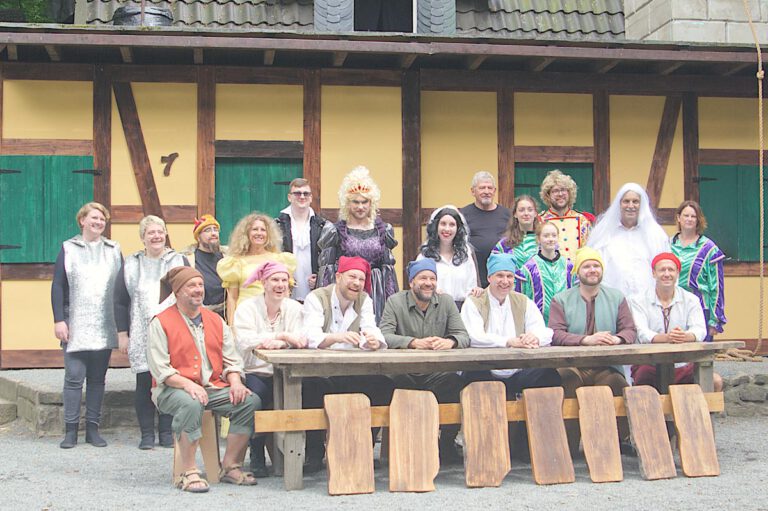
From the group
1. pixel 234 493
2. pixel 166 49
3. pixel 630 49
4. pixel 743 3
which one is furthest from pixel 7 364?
pixel 743 3

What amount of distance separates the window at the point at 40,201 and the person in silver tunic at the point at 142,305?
2.57m

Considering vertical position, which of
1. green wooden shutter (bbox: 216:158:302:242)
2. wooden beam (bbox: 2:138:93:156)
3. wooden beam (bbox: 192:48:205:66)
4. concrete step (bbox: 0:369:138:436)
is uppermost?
wooden beam (bbox: 192:48:205:66)

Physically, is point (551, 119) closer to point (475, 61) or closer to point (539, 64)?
point (539, 64)

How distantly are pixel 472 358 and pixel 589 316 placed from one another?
3.83 feet

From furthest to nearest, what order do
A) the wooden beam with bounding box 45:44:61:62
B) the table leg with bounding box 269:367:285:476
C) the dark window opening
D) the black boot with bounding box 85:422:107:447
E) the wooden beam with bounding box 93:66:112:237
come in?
the dark window opening → the wooden beam with bounding box 93:66:112:237 → the wooden beam with bounding box 45:44:61:62 → the black boot with bounding box 85:422:107:447 → the table leg with bounding box 269:367:285:476

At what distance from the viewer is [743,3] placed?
38.9 ft

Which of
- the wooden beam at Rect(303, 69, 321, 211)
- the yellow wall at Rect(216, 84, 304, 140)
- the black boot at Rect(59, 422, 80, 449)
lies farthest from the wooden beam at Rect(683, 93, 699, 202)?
the black boot at Rect(59, 422, 80, 449)

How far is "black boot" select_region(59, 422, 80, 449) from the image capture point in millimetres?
7492

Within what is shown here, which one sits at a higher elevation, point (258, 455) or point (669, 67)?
point (669, 67)

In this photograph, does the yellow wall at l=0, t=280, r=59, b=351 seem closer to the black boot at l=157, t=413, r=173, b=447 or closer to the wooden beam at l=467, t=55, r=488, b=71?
the black boot at l=157, t=413, r=173, b=447

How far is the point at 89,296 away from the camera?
7.54m

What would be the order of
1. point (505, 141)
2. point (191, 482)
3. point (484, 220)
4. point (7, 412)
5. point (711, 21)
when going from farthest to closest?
point (711, 21) → point (505, 141) → point (7, 412) → point (484, 220) → point (191, 482)

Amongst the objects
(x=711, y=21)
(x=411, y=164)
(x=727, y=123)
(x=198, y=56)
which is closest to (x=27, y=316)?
(x=198, y=56)

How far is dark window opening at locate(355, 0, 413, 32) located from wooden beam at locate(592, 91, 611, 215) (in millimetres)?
2844
